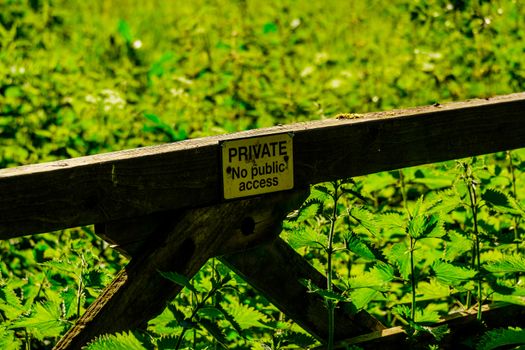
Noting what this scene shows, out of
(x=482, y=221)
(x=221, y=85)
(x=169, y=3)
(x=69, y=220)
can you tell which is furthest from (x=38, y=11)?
(x=169, y=3)

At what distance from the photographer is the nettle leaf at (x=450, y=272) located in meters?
2.64

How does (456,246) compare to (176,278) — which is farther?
(456,246)

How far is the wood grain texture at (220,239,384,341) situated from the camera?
241cm

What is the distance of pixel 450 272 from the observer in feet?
8.73

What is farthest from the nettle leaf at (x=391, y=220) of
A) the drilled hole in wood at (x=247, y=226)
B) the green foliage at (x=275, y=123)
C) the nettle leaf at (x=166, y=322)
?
the nettle leaf at (x=166, y=322)

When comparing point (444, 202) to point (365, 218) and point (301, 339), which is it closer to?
point (365, 218)

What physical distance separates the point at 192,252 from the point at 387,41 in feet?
18.2

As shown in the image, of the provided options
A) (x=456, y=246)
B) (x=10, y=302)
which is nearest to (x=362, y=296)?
(x=456, y=246)

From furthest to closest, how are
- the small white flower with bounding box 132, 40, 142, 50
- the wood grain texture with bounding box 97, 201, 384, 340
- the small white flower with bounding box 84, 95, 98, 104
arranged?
the small white flower with bounding box 132, 40, 142, 50 < the small white flower with bounding box 84, 95, 98, 104 < the wood grain texture with bounding box 97, 201, 384, 340

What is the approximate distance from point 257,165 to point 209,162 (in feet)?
0.47

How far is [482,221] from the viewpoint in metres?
3.10

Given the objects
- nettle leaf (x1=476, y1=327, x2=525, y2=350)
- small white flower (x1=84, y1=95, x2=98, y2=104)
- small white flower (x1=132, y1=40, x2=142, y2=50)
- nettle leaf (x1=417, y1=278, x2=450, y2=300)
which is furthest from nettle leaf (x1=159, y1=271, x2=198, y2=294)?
small white flower (x1=132, y1=40, x2=142, y2=50)

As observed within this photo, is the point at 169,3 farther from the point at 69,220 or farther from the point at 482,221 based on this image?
the point at 69,220

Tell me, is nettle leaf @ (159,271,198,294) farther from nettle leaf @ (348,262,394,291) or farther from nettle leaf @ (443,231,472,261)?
nettle leaf @ (443,231,472,261)
